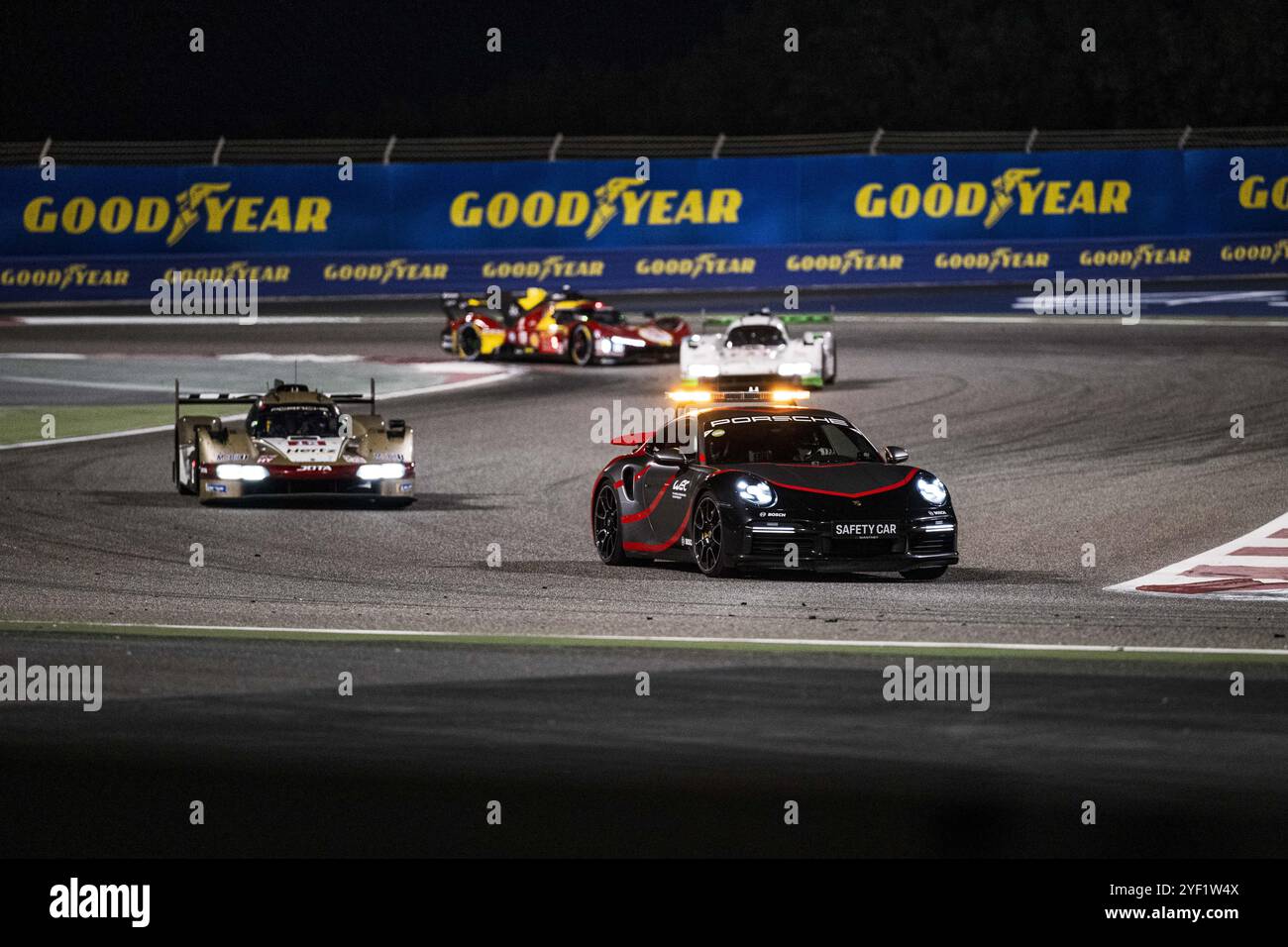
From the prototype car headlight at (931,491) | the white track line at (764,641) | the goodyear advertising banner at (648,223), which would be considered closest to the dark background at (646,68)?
the goodyear advertising banner at (648,223)

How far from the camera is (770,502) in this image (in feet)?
42.7

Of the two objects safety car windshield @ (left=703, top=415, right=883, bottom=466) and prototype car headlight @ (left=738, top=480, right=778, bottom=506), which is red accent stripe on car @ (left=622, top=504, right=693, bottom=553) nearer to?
safety car windshield @ (left=703, top=415, right=883, bottom=466)

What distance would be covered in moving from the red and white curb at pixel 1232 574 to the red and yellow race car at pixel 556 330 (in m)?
16.4

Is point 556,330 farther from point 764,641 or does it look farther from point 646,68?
point 646,68

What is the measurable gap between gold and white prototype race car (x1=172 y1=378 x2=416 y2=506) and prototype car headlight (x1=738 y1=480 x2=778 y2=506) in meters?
4.81

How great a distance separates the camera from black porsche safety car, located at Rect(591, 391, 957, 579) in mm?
12977

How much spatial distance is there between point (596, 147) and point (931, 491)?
95.8ft

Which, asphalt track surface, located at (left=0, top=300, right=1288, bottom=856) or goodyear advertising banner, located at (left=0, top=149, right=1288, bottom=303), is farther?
goodyear advertising banner, located at (left=0, top=149, right=1288, bottom=303)

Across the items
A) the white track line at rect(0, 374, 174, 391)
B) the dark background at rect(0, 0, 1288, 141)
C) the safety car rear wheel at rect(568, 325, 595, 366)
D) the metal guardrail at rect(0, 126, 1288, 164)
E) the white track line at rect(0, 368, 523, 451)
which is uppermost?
the dark background at rect(0, 0, 1288, 141)

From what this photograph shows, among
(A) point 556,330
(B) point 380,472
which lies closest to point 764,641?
(B) point 380,472

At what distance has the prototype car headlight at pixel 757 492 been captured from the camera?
42.7 feet

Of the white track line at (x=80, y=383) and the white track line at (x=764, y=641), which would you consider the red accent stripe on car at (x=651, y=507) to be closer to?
the white track line at (x=764, y=641)

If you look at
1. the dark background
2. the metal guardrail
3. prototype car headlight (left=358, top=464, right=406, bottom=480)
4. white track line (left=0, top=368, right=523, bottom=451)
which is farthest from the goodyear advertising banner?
prototype car headlight (left=358, top=464, right=406, bottom=480)

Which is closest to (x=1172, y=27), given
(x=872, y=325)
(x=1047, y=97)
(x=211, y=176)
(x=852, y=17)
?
(x=1047, y=97)
